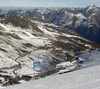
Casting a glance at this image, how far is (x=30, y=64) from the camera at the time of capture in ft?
237

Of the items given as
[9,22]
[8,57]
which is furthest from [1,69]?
[9,22]

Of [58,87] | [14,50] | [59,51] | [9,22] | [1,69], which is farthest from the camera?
[9,22]

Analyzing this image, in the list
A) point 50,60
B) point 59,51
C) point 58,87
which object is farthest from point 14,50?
point 58,87

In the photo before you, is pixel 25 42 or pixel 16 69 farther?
pixel 25 42

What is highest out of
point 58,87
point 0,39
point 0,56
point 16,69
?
point 58,87

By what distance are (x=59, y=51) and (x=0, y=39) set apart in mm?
48204

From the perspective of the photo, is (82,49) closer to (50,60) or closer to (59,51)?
(59,51)

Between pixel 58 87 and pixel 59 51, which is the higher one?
pixel 58 87

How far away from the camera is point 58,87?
14.1 metres

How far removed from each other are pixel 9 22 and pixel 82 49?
9491cm

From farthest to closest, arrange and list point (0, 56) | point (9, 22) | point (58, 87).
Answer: point (9, 22), point (0, 56), point (58, 87)

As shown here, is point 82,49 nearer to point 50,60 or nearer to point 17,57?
point 50,60

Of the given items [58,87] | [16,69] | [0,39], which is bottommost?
[16,69]

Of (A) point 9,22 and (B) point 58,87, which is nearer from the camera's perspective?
(B) point 58,87
